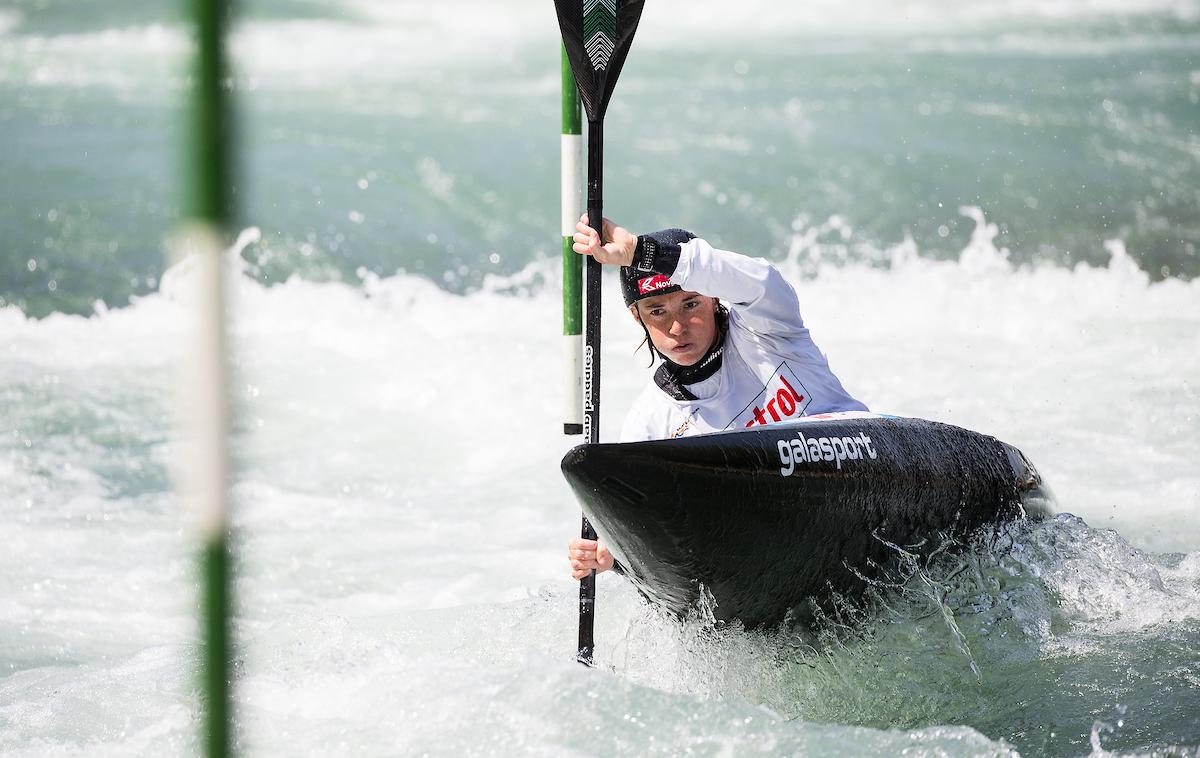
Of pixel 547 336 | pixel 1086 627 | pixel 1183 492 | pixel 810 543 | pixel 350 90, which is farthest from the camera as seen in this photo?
pixel 350 90

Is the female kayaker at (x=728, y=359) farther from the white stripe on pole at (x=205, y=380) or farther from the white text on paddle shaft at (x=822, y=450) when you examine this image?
the white stripe on pole at (x=205, y=380)

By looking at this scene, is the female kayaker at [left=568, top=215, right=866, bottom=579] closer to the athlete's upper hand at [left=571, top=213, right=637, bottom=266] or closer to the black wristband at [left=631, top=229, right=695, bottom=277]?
the black wristband at [left=631, top=229, right=695, bottom=277]

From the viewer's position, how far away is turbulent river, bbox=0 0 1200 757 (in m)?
3.12

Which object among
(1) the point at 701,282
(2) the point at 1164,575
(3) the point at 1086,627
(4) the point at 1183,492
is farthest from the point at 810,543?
(4) the point at 1183,492

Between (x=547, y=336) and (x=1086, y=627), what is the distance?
4866mm

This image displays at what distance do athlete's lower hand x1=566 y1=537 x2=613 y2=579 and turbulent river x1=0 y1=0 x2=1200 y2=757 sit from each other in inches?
7.4

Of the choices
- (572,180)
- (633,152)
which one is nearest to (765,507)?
(572,180)

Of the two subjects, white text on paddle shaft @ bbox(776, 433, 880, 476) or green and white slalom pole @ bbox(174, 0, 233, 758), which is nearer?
green and white slalom pole @ bbox(174, 0, 233, 758)

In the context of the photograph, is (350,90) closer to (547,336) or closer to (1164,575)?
(547,336)

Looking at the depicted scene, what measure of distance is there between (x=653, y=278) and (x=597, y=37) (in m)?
0.63

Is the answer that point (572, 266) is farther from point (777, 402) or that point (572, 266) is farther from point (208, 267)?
point (208, 267)

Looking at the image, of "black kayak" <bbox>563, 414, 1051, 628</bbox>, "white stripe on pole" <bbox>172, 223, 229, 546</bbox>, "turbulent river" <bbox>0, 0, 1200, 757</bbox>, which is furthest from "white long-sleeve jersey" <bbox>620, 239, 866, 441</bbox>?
"white stripe on pole" <bbox>172, 223, 229, 546</bbox>

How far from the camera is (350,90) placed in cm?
1263

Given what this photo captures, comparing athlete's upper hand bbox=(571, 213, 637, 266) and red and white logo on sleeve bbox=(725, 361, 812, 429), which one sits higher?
athlete's upper hand bbox=(571, 213, 637, 266)
